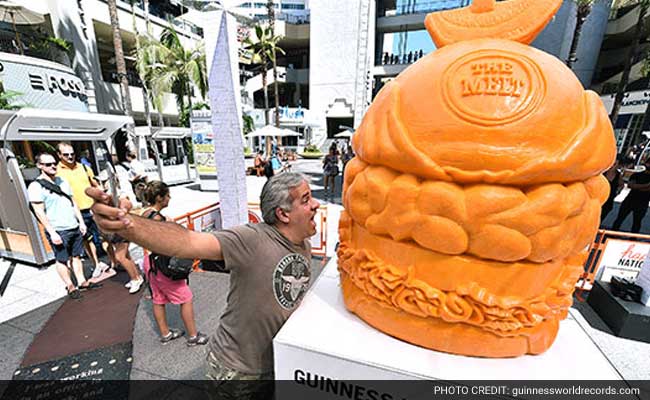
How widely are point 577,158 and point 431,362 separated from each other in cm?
124

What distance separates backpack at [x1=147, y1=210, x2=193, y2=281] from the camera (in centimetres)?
273

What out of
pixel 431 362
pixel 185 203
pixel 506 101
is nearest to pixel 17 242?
pixel 185 203

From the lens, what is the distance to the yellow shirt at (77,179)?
4.47 meters

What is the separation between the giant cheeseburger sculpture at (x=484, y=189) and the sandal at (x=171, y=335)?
272 centimetres

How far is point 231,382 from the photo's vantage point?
5.79ft

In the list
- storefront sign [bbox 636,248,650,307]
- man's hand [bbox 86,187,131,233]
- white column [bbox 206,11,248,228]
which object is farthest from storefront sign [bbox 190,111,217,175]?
storefront sign [bbox 636,248,650,307]

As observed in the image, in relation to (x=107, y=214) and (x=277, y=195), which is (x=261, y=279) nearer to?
(x=277, y=195)

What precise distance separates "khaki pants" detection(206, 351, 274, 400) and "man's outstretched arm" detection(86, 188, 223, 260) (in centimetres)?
78

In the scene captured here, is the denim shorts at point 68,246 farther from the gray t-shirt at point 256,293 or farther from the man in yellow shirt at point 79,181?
the gray t-shirt at point 256,293

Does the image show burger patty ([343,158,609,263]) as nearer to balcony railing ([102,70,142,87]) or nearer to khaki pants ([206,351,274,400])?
khaki pants ([206,351,274,400])

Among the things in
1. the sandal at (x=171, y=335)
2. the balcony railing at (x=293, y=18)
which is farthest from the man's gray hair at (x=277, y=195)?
the balcony railing at (x=293, y=18)

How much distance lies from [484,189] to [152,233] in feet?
5.11

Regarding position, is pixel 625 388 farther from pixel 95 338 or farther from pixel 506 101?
pixel 95 338

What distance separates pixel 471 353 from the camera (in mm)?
1569
